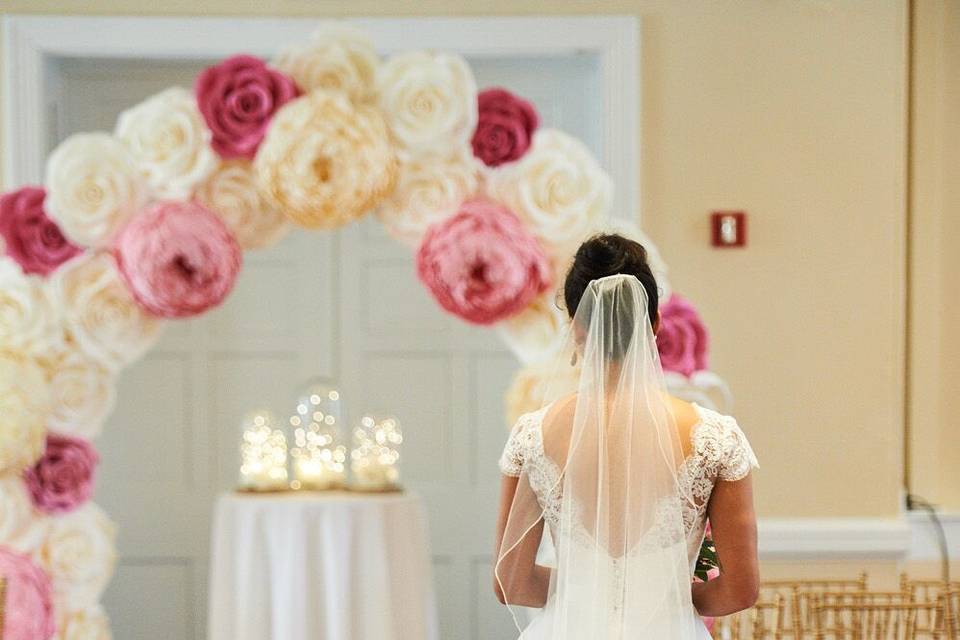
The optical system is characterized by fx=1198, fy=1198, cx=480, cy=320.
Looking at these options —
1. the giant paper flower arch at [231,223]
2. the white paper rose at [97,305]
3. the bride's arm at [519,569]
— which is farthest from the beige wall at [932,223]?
the white paper rose at [97,305]

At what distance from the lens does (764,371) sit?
16.3 ft

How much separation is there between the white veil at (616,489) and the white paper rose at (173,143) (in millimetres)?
1631

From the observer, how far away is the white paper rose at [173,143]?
12.2 feet

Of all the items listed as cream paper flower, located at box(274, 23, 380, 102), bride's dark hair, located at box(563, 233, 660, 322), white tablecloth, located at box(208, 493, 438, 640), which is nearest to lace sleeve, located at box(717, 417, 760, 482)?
bride's dark hair, located at box(563, 233, 660, 322)

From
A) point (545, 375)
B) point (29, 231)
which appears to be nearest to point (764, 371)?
point (545, 375)

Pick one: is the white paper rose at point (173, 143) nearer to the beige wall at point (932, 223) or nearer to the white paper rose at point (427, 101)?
the white paper rose at point (427, 101)

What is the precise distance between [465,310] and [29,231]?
143cm

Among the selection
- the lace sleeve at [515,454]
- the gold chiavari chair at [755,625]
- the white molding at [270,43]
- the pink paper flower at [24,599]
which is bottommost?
the gold chiavari chair at [755,625]

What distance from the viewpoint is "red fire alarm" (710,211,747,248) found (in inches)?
193

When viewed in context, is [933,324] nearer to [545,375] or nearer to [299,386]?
[545,375]

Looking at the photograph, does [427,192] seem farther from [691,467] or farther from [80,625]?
[80,625]

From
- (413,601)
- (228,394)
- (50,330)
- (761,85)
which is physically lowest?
(413,601)

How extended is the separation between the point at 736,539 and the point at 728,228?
2.56 metres

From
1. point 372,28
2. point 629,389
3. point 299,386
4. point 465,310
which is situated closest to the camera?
point 629,389
